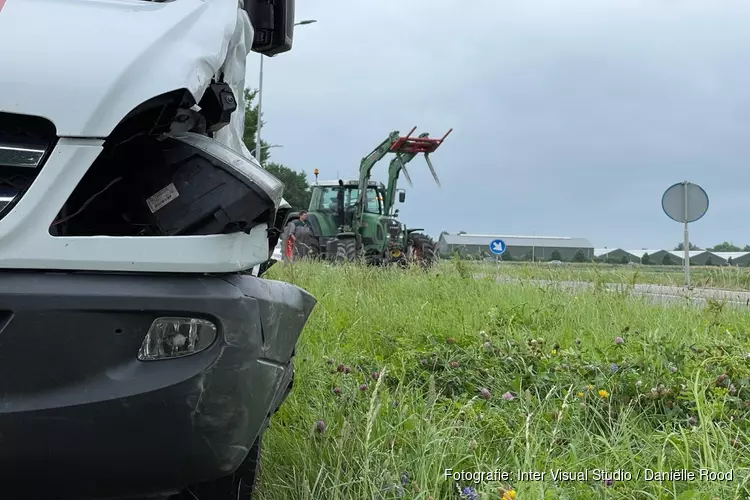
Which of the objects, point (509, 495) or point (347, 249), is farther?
point (347, 249)

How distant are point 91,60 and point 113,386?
0.72m

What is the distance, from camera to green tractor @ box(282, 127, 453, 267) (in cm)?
1469

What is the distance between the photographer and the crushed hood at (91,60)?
4.48 ft

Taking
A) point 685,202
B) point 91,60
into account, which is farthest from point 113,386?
point 685,202

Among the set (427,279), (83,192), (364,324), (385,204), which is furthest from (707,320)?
(385,204)

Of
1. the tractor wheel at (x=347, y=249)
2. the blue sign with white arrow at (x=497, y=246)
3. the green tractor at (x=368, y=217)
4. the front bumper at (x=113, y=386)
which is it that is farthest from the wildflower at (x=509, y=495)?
the blue sign with white arrow at (x=497, y=246)

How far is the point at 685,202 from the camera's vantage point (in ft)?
31.5

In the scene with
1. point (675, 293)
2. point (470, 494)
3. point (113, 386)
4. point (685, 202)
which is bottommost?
point (470, 494)

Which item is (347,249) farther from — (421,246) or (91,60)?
(91,60)

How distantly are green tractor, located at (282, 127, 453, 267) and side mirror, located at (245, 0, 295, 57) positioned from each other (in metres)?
11.4

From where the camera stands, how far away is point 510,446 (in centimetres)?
223

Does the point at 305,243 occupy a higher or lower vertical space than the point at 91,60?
higher

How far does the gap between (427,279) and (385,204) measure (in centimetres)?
829

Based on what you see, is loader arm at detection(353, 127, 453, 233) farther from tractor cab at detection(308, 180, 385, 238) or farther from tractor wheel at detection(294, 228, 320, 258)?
tractor wheel at detection(294, 228, 320, 258)
